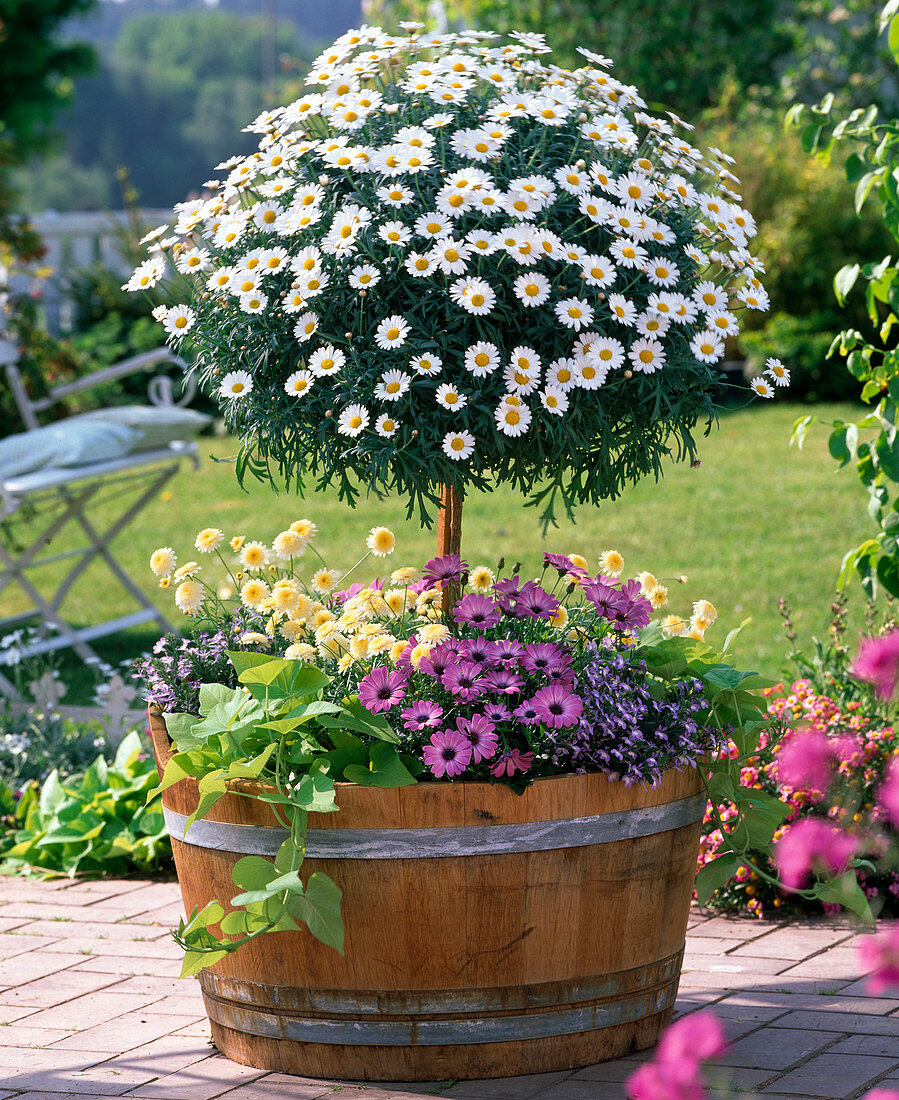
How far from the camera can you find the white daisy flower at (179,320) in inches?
89.8

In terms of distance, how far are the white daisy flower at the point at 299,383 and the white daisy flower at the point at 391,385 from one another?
118 millimetres

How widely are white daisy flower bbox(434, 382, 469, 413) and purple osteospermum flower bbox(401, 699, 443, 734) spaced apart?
0.49 metres

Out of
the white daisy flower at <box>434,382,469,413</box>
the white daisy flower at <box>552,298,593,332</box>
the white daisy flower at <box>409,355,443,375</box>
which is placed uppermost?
the white daisy flower at <box>552,298,593,332</box>

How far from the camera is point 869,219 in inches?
420

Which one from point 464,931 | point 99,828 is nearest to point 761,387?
point 464,931

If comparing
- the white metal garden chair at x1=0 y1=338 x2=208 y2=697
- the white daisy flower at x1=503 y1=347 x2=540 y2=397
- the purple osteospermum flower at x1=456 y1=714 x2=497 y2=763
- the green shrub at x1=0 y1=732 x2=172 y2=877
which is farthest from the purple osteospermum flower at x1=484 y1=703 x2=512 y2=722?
the white metal garden chair at x1=0 y1=338 x2=208 y2=697

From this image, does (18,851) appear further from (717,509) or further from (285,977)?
(717,509)

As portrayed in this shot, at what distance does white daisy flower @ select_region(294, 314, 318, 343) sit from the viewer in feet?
6.97

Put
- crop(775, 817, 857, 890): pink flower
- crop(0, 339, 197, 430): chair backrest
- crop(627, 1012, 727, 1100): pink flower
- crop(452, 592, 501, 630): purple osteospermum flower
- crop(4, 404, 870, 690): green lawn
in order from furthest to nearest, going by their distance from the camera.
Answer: crop(4, 404, 870, 690): green lawn
crop(0, 339, 197, 430): chair backrest
crop(452, 592, 501, 630): purple osteospermum flower
crop(775, 817, 857, 890): pink flower
crop(627, 1012, 727, 1100): pink flower

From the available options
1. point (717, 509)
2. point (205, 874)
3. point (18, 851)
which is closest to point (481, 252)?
point (205, 874)

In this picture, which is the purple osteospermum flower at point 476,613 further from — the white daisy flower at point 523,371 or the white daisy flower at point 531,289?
the white daisy flower at point 531,289

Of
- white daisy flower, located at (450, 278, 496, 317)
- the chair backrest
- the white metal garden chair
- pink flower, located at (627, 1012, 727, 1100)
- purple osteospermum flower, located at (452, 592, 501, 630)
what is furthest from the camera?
the chair backrest

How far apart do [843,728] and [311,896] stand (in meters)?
1.69

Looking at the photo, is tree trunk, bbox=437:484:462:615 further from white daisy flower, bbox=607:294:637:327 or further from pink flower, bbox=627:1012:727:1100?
pink flower, bbox=627:1012:727:1100
